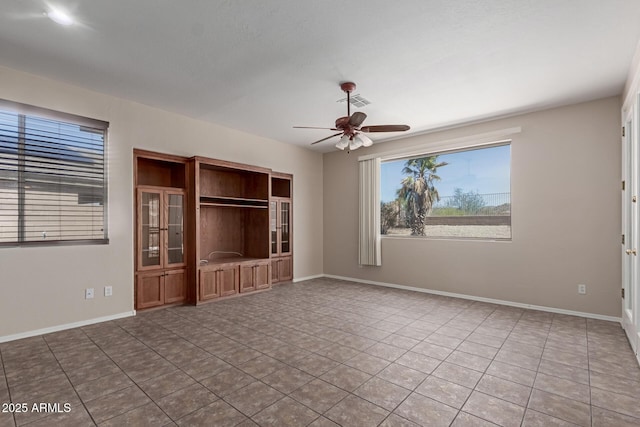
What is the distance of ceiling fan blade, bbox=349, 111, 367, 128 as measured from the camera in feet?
11.4

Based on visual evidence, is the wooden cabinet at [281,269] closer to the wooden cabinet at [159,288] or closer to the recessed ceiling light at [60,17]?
the wooden cabinet at [159,288]

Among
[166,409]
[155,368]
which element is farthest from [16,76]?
[166,409]

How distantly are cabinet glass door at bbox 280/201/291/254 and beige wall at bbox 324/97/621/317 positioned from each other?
279cm

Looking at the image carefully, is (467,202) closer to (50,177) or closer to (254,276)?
(254,276)

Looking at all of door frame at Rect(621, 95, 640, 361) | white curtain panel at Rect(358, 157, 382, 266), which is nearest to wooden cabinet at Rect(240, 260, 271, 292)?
white curtain panel at Rect(358, 157, 382, 266)

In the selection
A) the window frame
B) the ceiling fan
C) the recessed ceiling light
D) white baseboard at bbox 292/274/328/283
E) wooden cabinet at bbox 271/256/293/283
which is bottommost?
white baseboard at bbox 292/274/328/283

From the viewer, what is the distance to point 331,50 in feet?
9.91

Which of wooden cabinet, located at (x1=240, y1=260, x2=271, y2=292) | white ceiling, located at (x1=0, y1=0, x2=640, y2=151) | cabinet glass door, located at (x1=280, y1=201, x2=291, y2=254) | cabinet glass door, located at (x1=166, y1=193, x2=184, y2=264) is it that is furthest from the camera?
cabinet glass door, located at (x1=280, y1=201, x2=291, y2=254)

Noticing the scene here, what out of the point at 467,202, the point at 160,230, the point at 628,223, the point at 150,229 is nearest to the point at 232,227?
the point at 160,230

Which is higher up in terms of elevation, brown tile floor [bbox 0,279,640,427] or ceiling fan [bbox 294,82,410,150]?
ceiling fan [bbox 294,82,410,150]

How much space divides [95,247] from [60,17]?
2.60 meters

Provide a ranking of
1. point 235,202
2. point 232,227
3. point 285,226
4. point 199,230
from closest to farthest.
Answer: point 199,230, point 235,202, point 232,227, point 285,226

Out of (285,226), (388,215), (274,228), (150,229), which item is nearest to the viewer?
(150,229)

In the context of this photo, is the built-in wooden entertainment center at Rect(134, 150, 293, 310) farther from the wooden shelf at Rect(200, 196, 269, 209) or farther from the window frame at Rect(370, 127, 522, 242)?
the window frame at Rect(370, 127, 522, 242)
